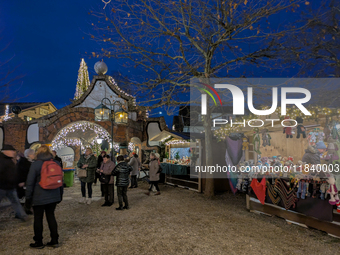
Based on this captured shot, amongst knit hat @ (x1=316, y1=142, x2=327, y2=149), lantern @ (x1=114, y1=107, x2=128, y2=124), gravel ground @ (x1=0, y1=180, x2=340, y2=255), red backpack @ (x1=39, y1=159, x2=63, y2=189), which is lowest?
gravel ground @ (x1=0, y1=180, x2=340, y2=255)

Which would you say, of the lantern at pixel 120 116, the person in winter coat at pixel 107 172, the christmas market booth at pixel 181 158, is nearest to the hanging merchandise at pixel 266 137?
the christmas market booth at pixel 181 158

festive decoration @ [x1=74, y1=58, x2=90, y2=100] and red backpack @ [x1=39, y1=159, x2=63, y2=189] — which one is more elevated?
festive decoration @ [x1=74, y1=58, x2=90, y2=100]

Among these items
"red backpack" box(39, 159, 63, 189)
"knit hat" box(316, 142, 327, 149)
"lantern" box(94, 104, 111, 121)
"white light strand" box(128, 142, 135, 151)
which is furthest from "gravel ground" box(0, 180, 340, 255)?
"white light strand" box(128, 142, 135, 151)

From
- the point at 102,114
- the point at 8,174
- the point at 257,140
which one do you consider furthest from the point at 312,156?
the point at 102,114

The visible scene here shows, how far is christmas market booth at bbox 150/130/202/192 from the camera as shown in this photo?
11.6 metres

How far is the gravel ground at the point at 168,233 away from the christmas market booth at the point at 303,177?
0.34 m

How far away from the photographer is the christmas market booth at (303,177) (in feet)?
16.7

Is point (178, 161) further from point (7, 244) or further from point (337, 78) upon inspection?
point (7, 244)

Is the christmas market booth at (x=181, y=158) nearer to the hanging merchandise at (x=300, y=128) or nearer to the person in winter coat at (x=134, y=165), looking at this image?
the person in winter coat at (x=134, y=165)

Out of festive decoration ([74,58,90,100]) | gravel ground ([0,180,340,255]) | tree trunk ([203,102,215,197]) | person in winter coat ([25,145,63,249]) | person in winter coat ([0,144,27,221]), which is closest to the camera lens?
person in winter coat ([25,145,63,249])

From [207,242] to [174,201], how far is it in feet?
13.7

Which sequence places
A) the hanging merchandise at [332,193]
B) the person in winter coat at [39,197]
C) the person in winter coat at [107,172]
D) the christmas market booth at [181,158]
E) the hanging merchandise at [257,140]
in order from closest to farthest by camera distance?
1. the person in winter coat at [39,197]
2. the hanging merchandise at [332,193]
3. the person in winter coat at [107,172]
4. the hanging merchandise at [257,140]
5. the christmas market booth at [181,158]

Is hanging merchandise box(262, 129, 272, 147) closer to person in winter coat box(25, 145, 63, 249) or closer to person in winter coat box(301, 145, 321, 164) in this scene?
person in winter coat box(301, 145, 321, 164)

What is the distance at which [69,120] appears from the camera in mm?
17750
